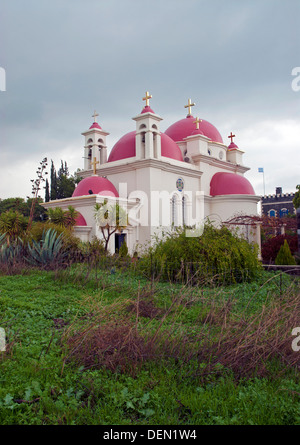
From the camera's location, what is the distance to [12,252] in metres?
11.8

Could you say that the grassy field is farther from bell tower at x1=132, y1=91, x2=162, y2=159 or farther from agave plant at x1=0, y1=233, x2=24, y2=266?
bell tower at x1=132, y1=91, x2=162, y2=159

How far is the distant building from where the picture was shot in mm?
40656

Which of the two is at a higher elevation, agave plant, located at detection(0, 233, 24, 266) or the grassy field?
agave plant, located at detection(0, 233, 24, 266)

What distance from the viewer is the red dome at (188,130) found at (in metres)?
27.0

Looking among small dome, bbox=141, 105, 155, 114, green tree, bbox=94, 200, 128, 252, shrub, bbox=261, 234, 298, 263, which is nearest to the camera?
green tree, bbox=94, 200, 128, 252

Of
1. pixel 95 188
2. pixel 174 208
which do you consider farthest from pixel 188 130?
pixel 95 188

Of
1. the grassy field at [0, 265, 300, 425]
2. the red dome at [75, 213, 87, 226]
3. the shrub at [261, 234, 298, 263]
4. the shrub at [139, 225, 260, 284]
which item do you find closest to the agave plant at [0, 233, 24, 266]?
the shrub at [139, 225, 260, 284]

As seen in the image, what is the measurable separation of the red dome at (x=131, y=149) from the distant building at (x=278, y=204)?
800 inches

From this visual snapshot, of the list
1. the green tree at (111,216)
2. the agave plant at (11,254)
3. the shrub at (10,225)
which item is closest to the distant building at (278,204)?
the green tree at (111,216)

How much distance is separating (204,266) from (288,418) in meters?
6.72

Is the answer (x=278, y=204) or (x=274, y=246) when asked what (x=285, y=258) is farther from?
(x=278, y=204)

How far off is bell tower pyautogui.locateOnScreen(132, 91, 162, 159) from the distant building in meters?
22.5

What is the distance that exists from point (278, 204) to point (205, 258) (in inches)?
1331

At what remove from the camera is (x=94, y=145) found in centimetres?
2514
